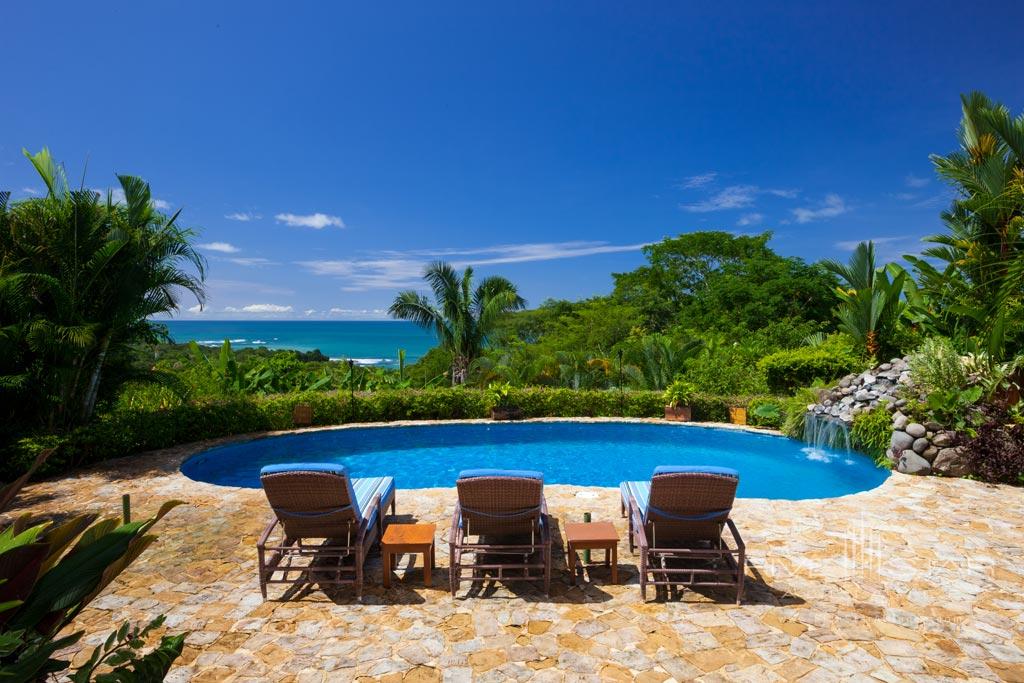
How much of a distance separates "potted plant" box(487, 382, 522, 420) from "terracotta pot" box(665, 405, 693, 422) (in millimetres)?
4171

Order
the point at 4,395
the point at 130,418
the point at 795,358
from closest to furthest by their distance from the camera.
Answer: the point at 4,395 < the point at 130,418 < the point at 795,358

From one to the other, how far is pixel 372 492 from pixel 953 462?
8.96 meters

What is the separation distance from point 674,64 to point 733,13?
6367 millimetres

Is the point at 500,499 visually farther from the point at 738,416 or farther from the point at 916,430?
the point at 738,416

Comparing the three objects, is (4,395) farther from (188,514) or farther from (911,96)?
(911,96)

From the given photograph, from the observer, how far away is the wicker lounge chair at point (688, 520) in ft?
14.5

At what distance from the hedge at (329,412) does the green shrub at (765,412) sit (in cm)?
51

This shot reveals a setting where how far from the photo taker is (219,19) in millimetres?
10211

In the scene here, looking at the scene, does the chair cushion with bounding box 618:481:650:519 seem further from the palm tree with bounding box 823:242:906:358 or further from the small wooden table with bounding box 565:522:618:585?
the palm tree with bounding box 823:242:906:358

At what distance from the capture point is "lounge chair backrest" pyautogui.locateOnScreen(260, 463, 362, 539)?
4383mm

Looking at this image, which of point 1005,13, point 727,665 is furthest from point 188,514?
point 1005,13

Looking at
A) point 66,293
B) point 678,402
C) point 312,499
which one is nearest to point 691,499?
point 312,499

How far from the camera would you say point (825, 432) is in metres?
11.5

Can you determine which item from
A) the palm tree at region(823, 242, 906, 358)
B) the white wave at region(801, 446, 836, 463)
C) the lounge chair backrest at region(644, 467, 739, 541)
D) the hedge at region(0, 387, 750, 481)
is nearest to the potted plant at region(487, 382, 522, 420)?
the hedge at region(0, 387, 750, 481)
